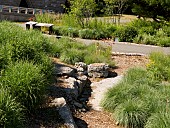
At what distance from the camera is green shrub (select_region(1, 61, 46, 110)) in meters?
5.24

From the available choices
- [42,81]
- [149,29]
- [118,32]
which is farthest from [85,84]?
[149,29]

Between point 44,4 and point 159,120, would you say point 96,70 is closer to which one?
point 159,120

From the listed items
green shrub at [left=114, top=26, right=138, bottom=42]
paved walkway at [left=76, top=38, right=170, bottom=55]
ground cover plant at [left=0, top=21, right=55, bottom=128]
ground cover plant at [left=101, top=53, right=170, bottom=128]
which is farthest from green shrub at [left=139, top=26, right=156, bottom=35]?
ground cover plant at [left=0, top=21, right=55, bottom=128]

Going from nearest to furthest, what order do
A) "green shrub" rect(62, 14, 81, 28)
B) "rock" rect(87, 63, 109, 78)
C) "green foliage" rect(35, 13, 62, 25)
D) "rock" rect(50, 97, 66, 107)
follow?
"rock" rect(50, 97, 66, 107) < "rock" rect(87, 63, 109, 78) < "green shrub" rect(62, 14, 81, 28) < "green foliage" rect(35, 13, 62, 25)

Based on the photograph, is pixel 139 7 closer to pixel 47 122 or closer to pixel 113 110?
pixel 113 110

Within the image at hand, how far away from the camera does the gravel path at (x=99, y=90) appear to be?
298 inches

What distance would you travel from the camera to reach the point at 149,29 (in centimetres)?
1798

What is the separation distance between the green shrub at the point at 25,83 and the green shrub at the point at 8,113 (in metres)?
0.42

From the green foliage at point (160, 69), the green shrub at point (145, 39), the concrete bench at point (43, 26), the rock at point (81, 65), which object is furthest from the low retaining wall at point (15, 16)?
the green foliage at point (160, 69)

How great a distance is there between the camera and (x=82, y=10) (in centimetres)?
2022

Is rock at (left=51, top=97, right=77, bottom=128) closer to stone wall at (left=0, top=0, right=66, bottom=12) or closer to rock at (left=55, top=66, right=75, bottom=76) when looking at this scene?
rock at (left=55, top=66, right=75, bottom=76)

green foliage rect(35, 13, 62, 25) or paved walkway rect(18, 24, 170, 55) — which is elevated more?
green foliage rect(35, 13, 62, 25)

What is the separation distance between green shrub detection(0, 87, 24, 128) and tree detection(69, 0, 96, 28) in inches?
581

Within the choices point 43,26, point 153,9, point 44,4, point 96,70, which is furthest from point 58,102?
point 44,4
